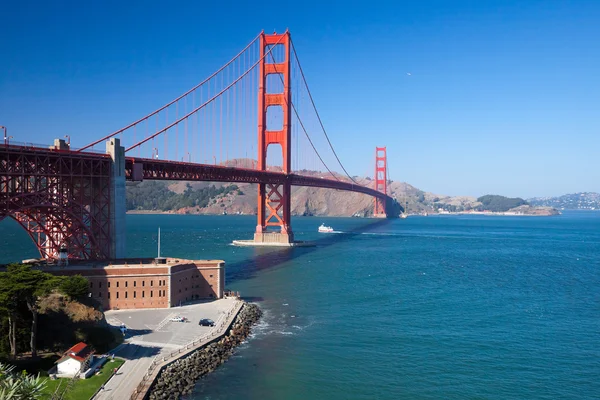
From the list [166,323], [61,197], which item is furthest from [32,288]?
[61,197]

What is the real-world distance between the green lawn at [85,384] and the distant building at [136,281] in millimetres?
9637

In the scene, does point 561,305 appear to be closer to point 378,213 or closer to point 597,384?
point 597,384

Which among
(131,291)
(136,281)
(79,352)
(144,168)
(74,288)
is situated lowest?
(79,352)

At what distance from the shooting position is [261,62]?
8112 centimetres

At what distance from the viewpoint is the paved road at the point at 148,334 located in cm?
2166

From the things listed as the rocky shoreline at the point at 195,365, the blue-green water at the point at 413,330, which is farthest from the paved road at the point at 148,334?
the blue-green water at the point at 413,330

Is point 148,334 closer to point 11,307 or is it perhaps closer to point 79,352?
point 79,352

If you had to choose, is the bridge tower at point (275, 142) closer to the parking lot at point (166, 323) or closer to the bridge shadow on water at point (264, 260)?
the bridge shadow on water at point (264, 260)

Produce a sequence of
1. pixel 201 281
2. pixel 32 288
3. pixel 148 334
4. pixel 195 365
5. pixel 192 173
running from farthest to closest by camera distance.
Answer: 1. pixel 192 173
2. pixel 201 281
3. pixel 148 334
4. pixel 32 288
5. pixel 195 365

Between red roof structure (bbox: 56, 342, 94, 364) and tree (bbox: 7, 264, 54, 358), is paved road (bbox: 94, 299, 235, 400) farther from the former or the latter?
tree (bbox: 7, 264, 54, 358)

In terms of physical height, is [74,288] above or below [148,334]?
above

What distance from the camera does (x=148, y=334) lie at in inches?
1104

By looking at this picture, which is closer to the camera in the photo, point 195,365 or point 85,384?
point 85,384

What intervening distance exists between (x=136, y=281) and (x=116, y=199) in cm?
817
